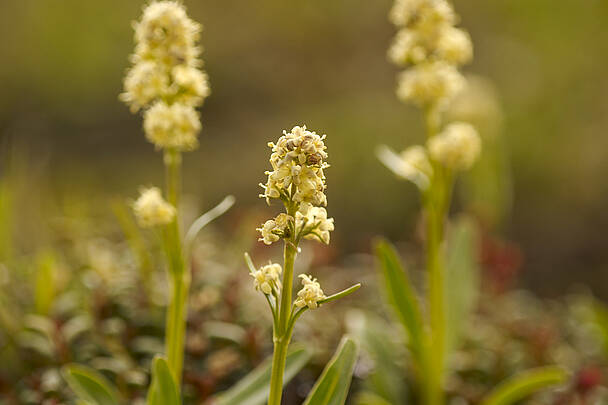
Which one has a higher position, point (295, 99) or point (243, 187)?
point (295, 99)

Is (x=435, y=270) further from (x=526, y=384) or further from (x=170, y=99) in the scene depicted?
(x=170, y=99)

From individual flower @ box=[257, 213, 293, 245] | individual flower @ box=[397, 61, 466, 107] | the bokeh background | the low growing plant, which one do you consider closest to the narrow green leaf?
the low growing plant

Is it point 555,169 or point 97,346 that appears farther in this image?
point 555,169

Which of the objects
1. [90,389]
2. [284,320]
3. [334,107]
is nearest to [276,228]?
[284,320]

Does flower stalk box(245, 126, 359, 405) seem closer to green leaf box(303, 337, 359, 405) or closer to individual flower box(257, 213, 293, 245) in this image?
individual flower box(257, 213, 293, 245)

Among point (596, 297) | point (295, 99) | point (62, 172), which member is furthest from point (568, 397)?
point (295, 99)

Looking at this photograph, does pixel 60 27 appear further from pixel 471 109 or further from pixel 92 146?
pixel 471 109

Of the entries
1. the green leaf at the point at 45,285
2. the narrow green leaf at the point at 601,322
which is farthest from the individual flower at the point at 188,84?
the narrow green leaf at the point at 601,322
